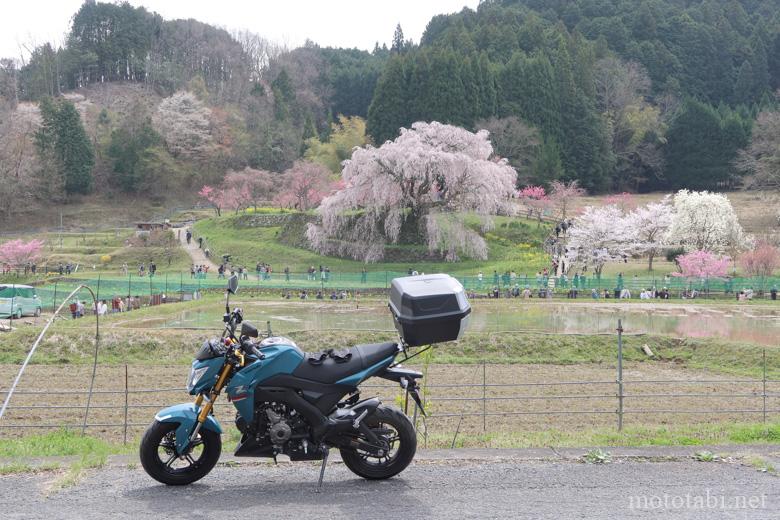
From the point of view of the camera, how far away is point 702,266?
36094 millimetres

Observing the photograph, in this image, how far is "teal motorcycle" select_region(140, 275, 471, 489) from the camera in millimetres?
5453

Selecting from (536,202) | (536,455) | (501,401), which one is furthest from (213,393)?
(536,202)

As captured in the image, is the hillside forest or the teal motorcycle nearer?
the teal motorcycle

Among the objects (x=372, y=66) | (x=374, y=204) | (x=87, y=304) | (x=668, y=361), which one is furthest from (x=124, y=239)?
(x=372, y=66)

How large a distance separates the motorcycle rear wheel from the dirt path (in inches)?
1423

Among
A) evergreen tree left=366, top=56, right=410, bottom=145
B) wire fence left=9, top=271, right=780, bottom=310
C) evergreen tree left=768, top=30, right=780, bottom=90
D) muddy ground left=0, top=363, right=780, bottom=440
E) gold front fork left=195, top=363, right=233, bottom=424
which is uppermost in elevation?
evergreen tree left=768, top=30, right=780, bottom=90

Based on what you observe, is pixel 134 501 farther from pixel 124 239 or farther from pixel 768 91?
pixel 768 91

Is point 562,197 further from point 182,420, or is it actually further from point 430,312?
point 182,420

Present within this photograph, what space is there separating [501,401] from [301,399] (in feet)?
29.7

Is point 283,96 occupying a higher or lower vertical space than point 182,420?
higher

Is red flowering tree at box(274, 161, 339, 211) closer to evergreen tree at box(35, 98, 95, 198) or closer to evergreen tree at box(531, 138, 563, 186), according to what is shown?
evergreen tree at box(531, 138, 563, 186)

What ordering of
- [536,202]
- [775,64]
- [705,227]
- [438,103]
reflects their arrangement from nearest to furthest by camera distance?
[705,227] < [536,202] < [438,103] < [775,64]

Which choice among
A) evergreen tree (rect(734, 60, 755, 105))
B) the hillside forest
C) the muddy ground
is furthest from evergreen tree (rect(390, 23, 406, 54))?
the muddy ground

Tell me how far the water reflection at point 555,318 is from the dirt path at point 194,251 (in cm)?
1422
